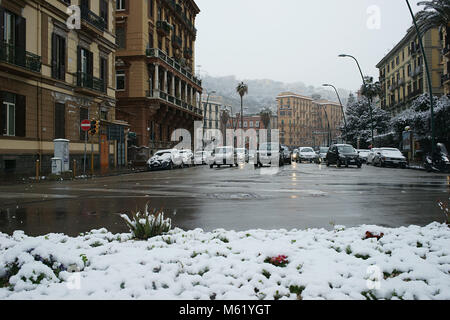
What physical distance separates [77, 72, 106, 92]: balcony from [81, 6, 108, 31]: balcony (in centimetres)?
359

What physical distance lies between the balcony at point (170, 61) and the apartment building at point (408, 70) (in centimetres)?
2641

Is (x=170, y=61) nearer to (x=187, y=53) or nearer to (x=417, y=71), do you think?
(x=187, y=53)

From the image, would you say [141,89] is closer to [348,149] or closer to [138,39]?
[138,39]

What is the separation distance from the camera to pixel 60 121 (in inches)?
941

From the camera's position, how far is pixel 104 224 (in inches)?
271

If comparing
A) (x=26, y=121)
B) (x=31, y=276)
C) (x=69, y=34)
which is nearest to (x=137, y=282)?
(x=31, y=276)

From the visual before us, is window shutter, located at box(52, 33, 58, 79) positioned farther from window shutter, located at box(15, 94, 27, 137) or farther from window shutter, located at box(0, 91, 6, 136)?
window shutter, located at box(0, 91, 6, 136)

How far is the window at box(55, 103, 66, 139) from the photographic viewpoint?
2348cm

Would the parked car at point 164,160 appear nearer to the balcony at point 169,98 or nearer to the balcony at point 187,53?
the balcony at point 169,98

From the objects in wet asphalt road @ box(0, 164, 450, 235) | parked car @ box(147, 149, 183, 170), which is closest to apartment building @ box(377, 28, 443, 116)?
parked car @ box(147, 149, 183, 170)

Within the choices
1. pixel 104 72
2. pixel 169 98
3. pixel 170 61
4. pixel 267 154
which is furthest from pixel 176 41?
pixel 267 154

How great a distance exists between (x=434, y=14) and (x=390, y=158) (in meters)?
11.8

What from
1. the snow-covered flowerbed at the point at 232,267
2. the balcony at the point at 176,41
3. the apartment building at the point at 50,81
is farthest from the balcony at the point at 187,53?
the snow-covered flowerbed at the point at 232,267

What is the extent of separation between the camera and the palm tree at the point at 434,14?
3081 centimetres
